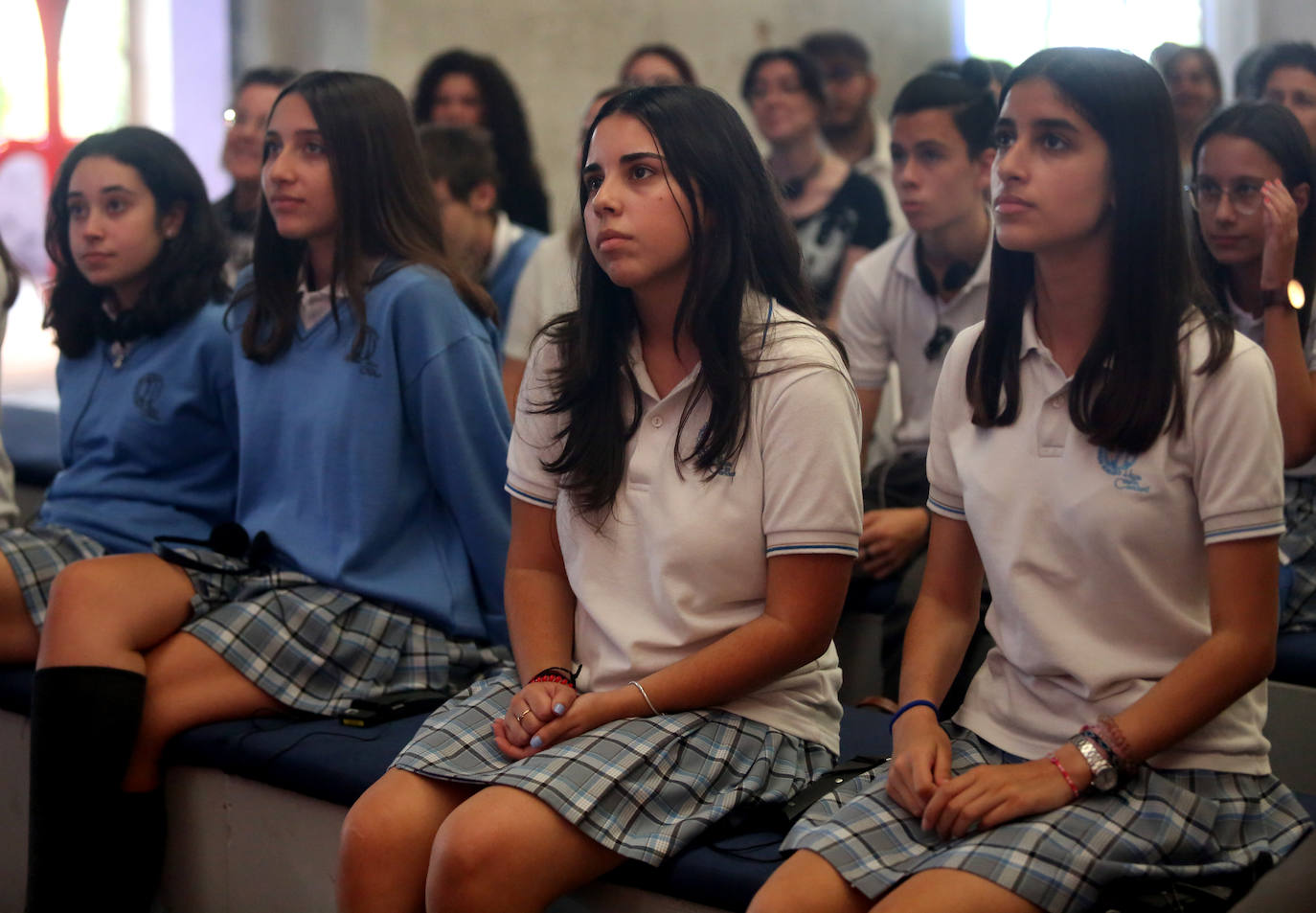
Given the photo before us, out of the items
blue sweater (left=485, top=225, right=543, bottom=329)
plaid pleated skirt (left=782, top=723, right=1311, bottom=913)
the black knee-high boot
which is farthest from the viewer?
blue sweater (left=485, top=225, right=543, bottom=329)

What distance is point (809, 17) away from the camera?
6.63 meters

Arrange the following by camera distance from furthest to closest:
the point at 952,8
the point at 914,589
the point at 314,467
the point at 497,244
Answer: the point at 952,8 < the point at 497,244 < the point at 914,589 < the point at 314,467

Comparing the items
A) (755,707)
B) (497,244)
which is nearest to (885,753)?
(755,707)

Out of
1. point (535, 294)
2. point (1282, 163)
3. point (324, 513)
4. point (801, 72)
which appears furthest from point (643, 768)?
point (801, 72)

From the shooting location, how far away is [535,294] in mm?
3510

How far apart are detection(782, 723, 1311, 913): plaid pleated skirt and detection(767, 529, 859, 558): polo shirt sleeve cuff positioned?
27cm

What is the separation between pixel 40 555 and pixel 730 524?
51.2 inches

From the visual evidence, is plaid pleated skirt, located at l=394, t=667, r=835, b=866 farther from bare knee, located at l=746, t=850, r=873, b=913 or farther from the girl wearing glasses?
the girl wearing glasses

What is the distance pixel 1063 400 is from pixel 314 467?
3.81ft

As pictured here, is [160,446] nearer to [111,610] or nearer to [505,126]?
[111,610]

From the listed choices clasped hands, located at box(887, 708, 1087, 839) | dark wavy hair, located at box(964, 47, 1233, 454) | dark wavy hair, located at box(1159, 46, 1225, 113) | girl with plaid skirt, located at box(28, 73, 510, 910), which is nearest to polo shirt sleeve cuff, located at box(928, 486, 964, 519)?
dark wavy hair, located at box(964, 47, 1233, 454)

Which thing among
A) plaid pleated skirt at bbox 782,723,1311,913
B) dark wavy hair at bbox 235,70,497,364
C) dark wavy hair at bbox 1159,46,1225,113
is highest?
dark wavy hair at bbox 1159,46,1225,113

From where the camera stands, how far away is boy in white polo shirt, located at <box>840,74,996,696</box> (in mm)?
2732

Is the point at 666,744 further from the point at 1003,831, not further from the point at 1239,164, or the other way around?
the point at 1239,164
